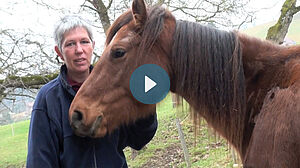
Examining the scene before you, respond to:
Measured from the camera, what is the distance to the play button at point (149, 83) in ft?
6.54

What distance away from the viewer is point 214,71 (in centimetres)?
191

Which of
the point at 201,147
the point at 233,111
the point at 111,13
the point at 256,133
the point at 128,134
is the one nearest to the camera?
the point at 256,133

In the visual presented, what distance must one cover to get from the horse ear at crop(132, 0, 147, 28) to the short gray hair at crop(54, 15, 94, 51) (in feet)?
1.54

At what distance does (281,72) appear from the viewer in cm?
175

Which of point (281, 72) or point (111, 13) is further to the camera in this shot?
point (111, 13)

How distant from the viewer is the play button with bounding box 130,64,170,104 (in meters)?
1.99

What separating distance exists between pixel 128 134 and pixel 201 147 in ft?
18.0

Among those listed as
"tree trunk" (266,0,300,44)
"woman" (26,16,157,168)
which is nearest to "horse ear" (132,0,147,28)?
"woman" (26,16,157,168)

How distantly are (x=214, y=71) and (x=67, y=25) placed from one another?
130 centimetres

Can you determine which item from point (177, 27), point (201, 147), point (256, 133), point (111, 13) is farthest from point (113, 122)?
point (111, 13)

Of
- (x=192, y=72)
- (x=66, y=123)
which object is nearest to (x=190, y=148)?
(x=192, y=72)

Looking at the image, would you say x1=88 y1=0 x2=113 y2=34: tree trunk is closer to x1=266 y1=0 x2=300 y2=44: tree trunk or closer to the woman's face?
x1=266 y1=0 x2=300 y2=44: tree trunk

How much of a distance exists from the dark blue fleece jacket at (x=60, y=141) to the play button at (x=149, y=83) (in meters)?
0.46

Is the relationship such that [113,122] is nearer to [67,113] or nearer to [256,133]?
[67,113]
